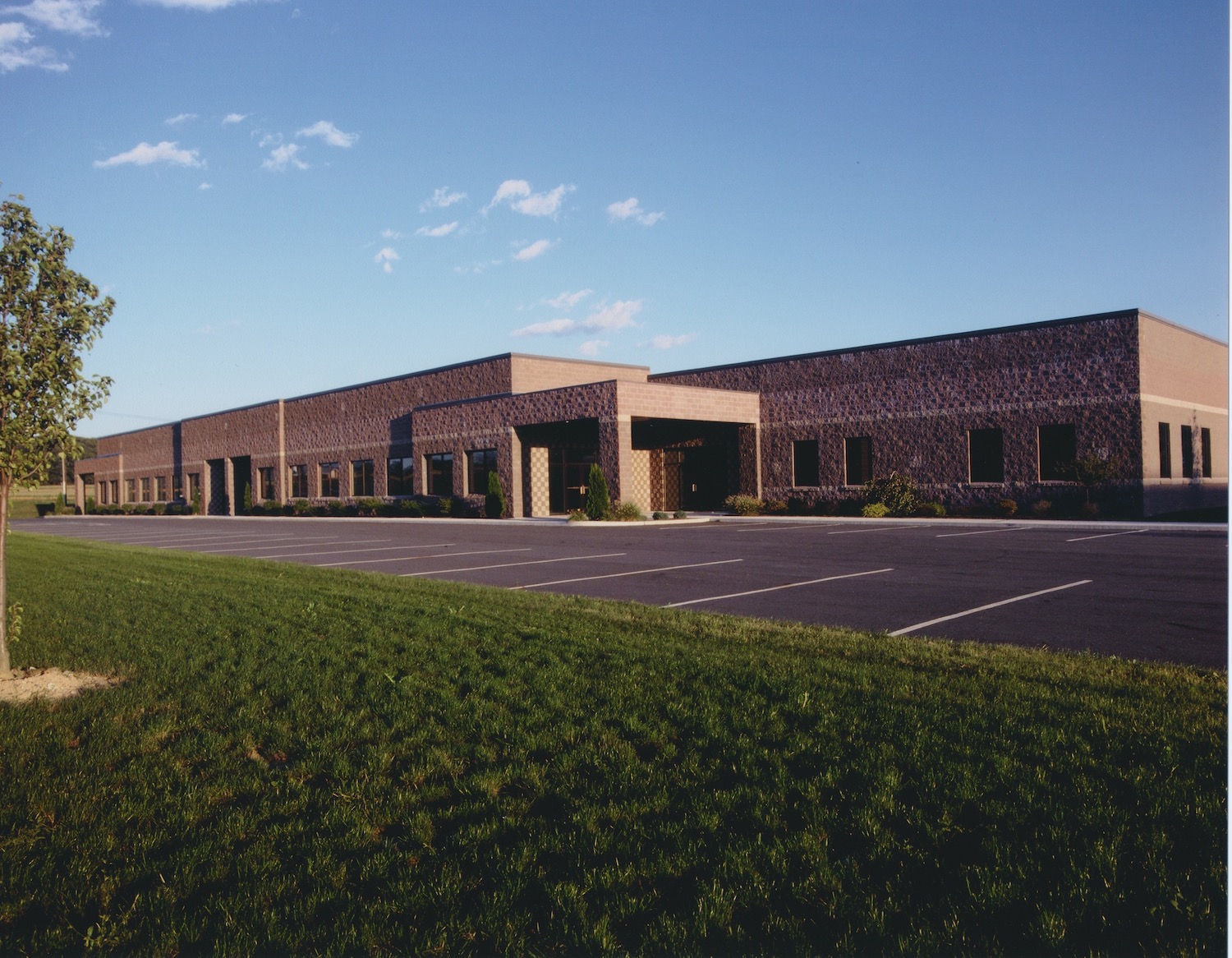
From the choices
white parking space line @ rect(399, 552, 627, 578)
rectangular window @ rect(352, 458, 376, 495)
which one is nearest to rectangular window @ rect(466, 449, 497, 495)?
rectangular window @ rect(352, 458, 376, 495)

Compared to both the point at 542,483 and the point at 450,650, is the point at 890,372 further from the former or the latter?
the point at 450,650

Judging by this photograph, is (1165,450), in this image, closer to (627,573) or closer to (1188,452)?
(1188,452)

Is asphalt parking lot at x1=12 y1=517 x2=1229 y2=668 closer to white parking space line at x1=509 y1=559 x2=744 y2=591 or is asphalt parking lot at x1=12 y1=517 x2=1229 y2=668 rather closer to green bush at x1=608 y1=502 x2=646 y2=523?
white parking space line at x1=509 y1=559 x2=744 y2=591

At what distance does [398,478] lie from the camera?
42875mm

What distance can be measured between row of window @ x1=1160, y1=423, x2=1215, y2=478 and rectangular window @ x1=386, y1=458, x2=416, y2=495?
30.9 meters

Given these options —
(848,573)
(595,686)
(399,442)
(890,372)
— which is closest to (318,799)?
(595,686)

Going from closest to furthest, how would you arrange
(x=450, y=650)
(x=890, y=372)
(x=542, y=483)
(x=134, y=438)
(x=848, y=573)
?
(x=450, y=650), (x=848, y=573), (x=890, y=372), (x=542, y=483), (x=134, y=438)

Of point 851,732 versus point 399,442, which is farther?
point 399,442

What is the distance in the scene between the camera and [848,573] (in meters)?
12.7

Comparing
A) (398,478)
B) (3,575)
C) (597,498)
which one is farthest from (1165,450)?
(398,478)

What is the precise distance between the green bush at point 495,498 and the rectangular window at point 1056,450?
19.9 m

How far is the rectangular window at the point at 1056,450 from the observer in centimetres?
2639

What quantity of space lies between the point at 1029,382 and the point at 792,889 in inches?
1079

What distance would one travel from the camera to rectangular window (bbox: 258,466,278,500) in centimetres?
5303
